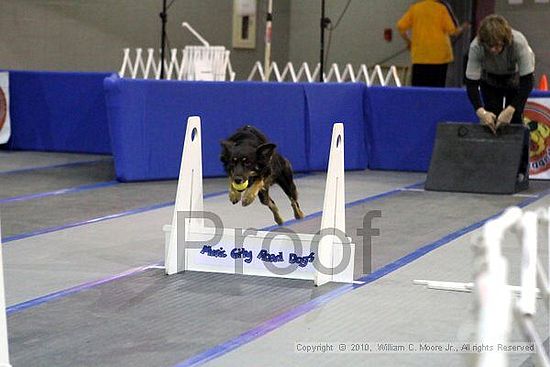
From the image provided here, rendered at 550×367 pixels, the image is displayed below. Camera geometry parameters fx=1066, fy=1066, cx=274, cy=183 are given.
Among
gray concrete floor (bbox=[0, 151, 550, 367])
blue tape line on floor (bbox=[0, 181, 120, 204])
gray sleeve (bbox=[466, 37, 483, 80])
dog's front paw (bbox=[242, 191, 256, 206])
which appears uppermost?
gray sleeve (bbox=[466, 37, 483, 80])

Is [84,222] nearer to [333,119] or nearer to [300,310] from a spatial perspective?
[300,310]

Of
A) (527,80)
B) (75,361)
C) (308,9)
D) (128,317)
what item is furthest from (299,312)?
(308,9)

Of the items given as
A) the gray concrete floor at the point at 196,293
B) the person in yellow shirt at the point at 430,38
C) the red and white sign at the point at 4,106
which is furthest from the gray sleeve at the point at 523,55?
the red and white sign at the point at 4,106

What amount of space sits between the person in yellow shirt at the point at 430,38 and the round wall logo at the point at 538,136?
2.11m

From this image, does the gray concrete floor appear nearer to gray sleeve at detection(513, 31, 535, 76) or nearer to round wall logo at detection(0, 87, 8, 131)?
gray sleeve at detection(513, 31, 535, 76)

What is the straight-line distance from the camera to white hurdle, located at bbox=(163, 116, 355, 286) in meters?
5.44

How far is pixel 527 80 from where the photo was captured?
29.5 feet

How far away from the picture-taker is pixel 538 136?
10492 millimetres

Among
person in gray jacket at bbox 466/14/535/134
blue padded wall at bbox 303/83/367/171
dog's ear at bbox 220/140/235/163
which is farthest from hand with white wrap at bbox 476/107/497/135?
dog's ear at bbox 220/140/235/163

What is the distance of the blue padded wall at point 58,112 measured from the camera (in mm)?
12023

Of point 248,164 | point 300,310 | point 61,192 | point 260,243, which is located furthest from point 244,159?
point 61,192

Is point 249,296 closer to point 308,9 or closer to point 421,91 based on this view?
point 421,91

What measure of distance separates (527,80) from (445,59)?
139 inches

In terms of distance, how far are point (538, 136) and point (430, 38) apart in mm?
2404
